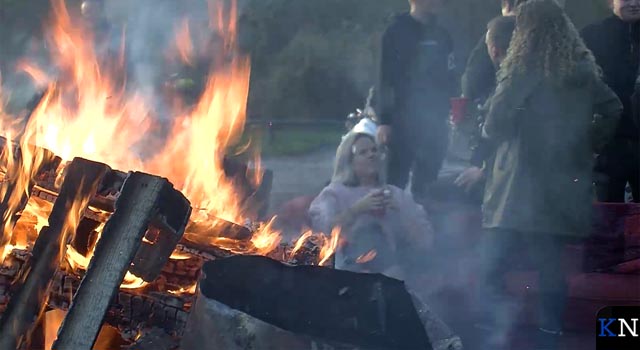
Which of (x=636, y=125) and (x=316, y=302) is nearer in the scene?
(x=316, y=302)

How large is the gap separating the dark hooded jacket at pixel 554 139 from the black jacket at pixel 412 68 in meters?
1.91

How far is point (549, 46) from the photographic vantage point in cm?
480

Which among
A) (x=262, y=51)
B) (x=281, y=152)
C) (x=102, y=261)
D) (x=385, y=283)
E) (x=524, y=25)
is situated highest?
(x=262, y=51)

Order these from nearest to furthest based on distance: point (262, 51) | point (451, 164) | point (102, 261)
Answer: point (102, 261) < point (451, 164) < point (262, 51)

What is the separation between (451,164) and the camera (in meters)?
8.99

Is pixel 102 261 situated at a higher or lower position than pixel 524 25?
lower

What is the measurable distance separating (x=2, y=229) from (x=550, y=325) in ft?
9.91

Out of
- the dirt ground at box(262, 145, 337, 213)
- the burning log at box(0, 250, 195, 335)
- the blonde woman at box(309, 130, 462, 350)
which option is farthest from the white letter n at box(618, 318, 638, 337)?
the dirt ground at box(262, 145, 337, 213)

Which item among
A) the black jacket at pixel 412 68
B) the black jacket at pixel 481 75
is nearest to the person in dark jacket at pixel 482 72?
the black jacket at pixel 481 75

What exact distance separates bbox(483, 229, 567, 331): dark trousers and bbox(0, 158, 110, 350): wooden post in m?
2.53

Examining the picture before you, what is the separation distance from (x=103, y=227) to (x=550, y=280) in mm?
2682

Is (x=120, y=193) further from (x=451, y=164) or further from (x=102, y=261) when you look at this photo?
(x=451, y=164)

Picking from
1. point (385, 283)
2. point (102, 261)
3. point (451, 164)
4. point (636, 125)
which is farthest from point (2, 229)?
point (451, 164)

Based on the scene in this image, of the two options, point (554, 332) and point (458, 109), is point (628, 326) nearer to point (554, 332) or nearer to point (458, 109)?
point (554, 332)
